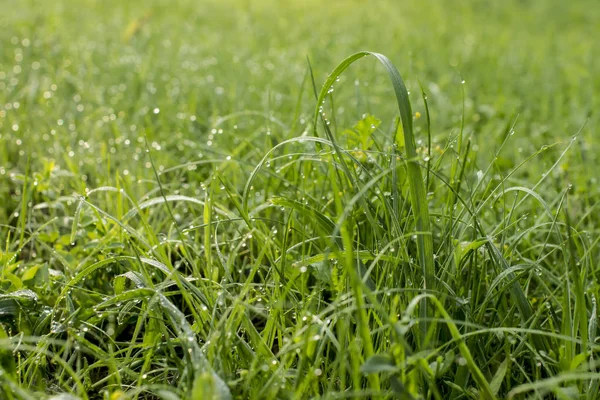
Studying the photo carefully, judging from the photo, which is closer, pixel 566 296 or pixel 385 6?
pixel 566 296

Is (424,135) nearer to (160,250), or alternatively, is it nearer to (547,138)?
(547,138)

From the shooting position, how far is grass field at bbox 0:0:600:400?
3.35ft

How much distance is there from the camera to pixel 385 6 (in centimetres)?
573

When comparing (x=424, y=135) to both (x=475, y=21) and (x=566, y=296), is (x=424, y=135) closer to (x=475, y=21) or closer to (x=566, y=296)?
(x=566, y=296)

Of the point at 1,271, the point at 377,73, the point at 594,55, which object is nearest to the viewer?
the point at 1,271

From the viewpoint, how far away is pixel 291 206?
1136mm

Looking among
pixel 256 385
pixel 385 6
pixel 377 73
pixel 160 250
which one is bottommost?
pixel 256 385

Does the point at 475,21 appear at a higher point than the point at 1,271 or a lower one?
higher

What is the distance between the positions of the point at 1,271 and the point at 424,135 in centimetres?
164

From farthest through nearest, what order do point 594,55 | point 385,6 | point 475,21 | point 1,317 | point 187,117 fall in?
point 385,6 → point 475,21 → point 594,55 → point 187,117 → point 1,317

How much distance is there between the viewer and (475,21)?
538cm

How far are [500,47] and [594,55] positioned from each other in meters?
0.64

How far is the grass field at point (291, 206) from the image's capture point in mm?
1022

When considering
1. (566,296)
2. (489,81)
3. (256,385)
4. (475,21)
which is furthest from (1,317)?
(475,21)
